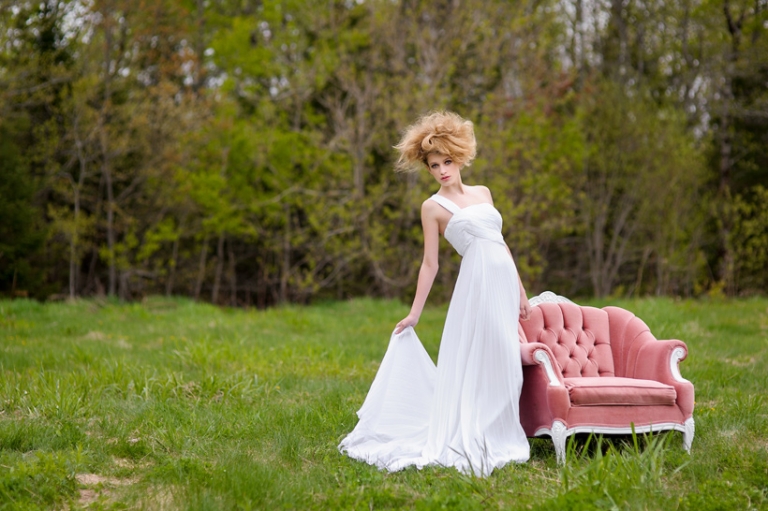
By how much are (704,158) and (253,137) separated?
35.1 feet

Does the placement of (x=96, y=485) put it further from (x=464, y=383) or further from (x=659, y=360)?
(x=659, y=360)

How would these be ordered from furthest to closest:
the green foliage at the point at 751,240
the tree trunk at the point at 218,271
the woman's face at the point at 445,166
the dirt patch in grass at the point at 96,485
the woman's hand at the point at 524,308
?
1. the tree trunk at the point at 218,271
2. the green foliage at the point at 751,240
3. the woman's hand at the point at 524,308
4. the woman's face at the point at 445,166
5. the dirt patch in grass at the point at 96,485

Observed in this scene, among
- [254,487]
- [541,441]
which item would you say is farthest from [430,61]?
[254,487]

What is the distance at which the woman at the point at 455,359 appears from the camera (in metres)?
4.79

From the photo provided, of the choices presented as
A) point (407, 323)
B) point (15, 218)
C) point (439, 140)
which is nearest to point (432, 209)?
point (439, 140)

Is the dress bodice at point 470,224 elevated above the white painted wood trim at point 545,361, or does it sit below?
above

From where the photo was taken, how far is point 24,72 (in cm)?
1447

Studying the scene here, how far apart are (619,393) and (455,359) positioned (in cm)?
107

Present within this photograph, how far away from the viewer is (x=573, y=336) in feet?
18.5

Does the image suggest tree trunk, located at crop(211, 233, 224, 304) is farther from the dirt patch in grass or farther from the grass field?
the dirt patch in grass

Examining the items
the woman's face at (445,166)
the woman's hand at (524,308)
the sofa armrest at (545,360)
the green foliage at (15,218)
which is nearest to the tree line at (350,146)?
the green foliage at (15,218)

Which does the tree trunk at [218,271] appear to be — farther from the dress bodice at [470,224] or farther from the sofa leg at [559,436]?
the sofa leg at [559,436]

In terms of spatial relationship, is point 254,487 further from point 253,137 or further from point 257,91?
point 257,91

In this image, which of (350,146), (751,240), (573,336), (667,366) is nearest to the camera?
(667,366)
